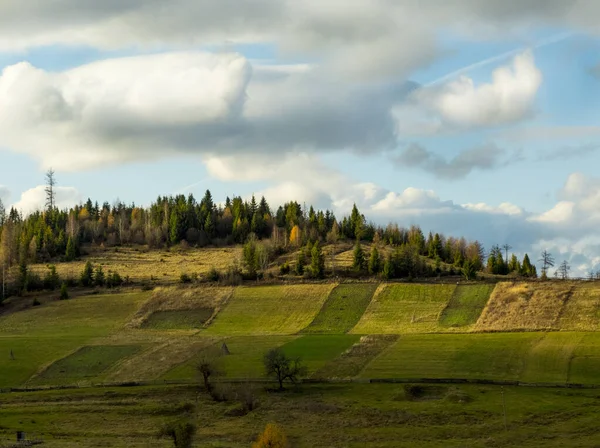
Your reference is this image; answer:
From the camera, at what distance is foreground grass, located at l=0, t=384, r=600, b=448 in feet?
214

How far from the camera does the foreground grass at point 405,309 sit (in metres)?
128

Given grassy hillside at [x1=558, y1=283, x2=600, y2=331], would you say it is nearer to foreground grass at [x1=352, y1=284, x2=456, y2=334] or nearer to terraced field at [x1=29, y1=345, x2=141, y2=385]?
foreground grass at [x1=352, y1=284, x2=456, y2=334]

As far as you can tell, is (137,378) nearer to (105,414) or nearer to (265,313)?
(105,414)

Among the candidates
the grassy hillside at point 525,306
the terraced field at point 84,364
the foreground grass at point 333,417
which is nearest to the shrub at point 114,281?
the terraced field at point 84,364

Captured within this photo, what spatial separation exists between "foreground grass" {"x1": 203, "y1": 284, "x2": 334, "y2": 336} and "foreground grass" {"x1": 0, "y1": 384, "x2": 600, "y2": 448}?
147 ft

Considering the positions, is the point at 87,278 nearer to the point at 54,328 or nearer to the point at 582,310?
the point at 54,328

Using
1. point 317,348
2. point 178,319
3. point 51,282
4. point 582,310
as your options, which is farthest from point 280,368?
point 51,282

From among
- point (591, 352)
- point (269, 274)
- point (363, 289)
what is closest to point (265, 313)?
point (363, 289)

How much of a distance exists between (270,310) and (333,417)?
72.9 meters

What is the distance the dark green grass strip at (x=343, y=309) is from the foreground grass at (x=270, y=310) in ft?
5.95

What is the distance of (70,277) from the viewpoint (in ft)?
616

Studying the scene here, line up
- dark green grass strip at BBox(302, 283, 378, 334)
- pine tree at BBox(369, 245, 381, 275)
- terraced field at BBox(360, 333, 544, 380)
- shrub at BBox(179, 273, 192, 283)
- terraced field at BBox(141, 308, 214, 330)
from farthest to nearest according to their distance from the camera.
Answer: pine tree at BBox(369, 245, 381, 275) < shrub at BBox(179, 273, 192, 283) < terraced field at BBox(141, 308, 214, 330) < dark green grass strip at BBox(302, 283, 378, 334) < terraced field at BBox(360, 333, 544, 380)

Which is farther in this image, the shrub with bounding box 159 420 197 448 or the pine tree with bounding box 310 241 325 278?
the pine tree with bounding box 310 241 325 278

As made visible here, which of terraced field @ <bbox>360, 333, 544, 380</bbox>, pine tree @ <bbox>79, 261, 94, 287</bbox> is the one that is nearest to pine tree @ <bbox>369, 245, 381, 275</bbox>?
terraced field @ <bbox>360, 333, 544, 380</bbox>
